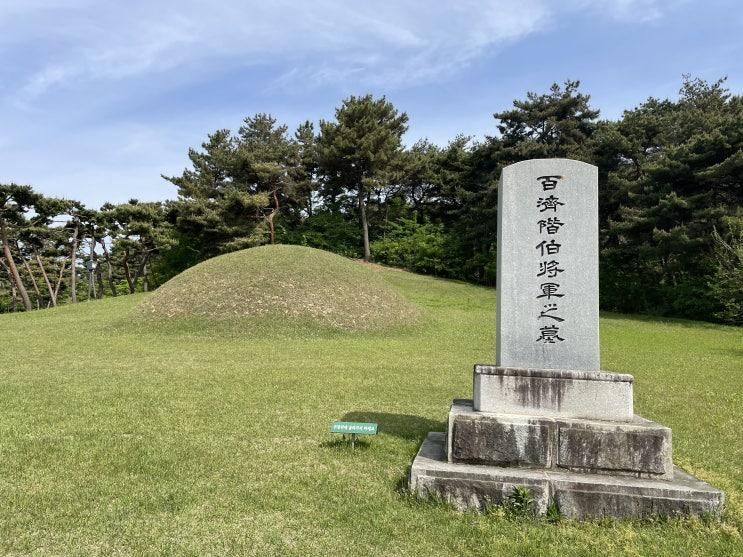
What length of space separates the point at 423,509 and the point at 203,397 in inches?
168

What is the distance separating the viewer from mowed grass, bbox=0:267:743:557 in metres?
3.06

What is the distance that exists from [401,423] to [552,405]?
222 cm

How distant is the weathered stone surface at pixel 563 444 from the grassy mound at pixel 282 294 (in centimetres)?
1199

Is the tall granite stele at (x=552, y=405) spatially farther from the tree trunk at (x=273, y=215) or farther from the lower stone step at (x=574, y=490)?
the tree trunk at (x=273, y=215)

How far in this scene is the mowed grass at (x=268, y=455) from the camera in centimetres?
306

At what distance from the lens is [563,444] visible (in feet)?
12.3

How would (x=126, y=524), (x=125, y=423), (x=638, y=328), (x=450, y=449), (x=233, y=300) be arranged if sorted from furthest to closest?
1. (x=638, y=328)
2. (x=233, y=300)
3. (x=125, y=423)
4. (x=450, y=449)
5. (x=126, y=524)

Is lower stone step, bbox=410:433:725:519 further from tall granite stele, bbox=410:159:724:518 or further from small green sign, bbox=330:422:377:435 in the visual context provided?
small green sign, bbox=330:422:377:435

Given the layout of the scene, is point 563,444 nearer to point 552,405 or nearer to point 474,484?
point 552,405

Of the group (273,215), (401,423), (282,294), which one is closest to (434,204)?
(273,215)

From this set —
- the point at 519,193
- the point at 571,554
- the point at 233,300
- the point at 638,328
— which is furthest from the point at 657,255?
the point at 571,554

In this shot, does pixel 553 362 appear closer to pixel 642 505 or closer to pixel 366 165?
pixel 642 505

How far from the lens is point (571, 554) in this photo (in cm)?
296

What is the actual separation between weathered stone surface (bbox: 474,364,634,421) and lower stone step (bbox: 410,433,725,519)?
1.49 feet
